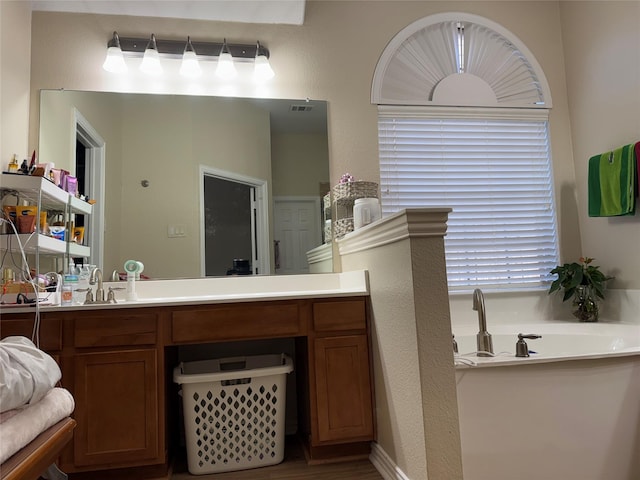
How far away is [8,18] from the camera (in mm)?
2217

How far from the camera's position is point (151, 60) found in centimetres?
255

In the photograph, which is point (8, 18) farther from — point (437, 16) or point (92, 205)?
point (437, 16)

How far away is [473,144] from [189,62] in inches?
75.7

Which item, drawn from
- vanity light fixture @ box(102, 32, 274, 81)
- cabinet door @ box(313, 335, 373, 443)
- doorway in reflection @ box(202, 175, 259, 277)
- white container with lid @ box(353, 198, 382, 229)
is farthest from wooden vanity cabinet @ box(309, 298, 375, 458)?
vanity light fixture @ box(102, 32, 274, 81)

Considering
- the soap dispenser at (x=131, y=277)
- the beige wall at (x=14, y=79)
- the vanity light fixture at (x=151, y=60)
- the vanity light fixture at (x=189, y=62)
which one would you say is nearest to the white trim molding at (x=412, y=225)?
the soap dispenser at (x=131, y=277)

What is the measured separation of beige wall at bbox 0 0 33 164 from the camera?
2.17 m

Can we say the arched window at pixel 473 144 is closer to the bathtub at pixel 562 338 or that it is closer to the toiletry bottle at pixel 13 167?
the bathtub at pixel 562 338

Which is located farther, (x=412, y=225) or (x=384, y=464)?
(x=384, y=464)

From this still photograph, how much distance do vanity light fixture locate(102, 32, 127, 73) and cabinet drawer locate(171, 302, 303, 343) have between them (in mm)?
1516

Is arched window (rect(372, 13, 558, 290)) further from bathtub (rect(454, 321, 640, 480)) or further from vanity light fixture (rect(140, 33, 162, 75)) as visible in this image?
vanity light fixture (rect(140, 33, 162, 75))

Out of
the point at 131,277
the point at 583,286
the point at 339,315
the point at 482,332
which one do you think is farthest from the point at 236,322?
the point at 583,286

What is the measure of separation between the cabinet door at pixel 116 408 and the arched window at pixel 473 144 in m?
1.72

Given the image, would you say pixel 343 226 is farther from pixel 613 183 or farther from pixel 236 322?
pixel 613 183

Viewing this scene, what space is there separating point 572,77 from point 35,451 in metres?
3.51
